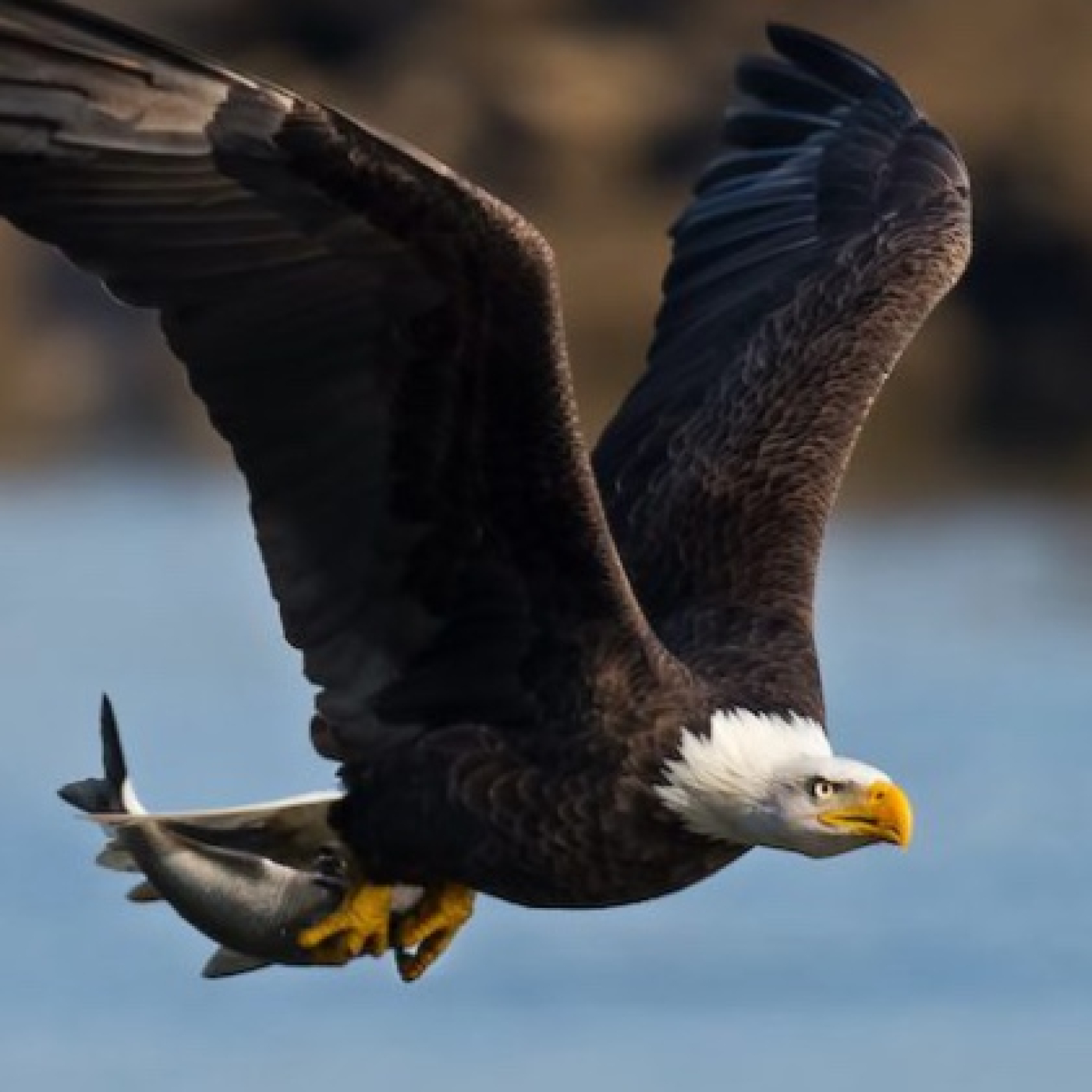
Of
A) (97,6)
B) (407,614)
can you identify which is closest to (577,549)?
(407,614)

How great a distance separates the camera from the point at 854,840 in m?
8.44

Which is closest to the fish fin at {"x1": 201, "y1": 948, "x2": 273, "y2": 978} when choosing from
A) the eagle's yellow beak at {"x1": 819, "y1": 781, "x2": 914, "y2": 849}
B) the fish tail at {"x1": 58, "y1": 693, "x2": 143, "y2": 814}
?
the fish tail at {"x1": 58, "y1": 693, "x2": 143, "y2": 814}

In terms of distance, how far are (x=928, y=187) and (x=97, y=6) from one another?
15.1 meters

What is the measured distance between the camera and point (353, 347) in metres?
8.23

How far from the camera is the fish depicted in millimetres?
8562

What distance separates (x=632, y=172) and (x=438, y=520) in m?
17.0

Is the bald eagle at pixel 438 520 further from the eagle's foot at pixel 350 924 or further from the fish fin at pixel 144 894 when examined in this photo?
the fish fin at pixel 144 894

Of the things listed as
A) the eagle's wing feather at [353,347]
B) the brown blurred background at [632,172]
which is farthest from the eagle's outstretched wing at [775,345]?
the brown blurred background at [632,172]

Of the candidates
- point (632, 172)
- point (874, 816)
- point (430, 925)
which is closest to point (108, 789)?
point (430, 925)

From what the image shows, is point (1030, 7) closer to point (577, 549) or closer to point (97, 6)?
point (97, 6)

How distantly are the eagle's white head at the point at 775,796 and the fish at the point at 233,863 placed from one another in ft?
2.17

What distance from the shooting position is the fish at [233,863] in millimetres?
8562

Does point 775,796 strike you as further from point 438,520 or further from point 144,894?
point 144,894

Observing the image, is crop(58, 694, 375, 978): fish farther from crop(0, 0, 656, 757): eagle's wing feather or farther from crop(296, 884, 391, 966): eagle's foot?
crop(0, 0, 656, 757): eagle's wing feather
